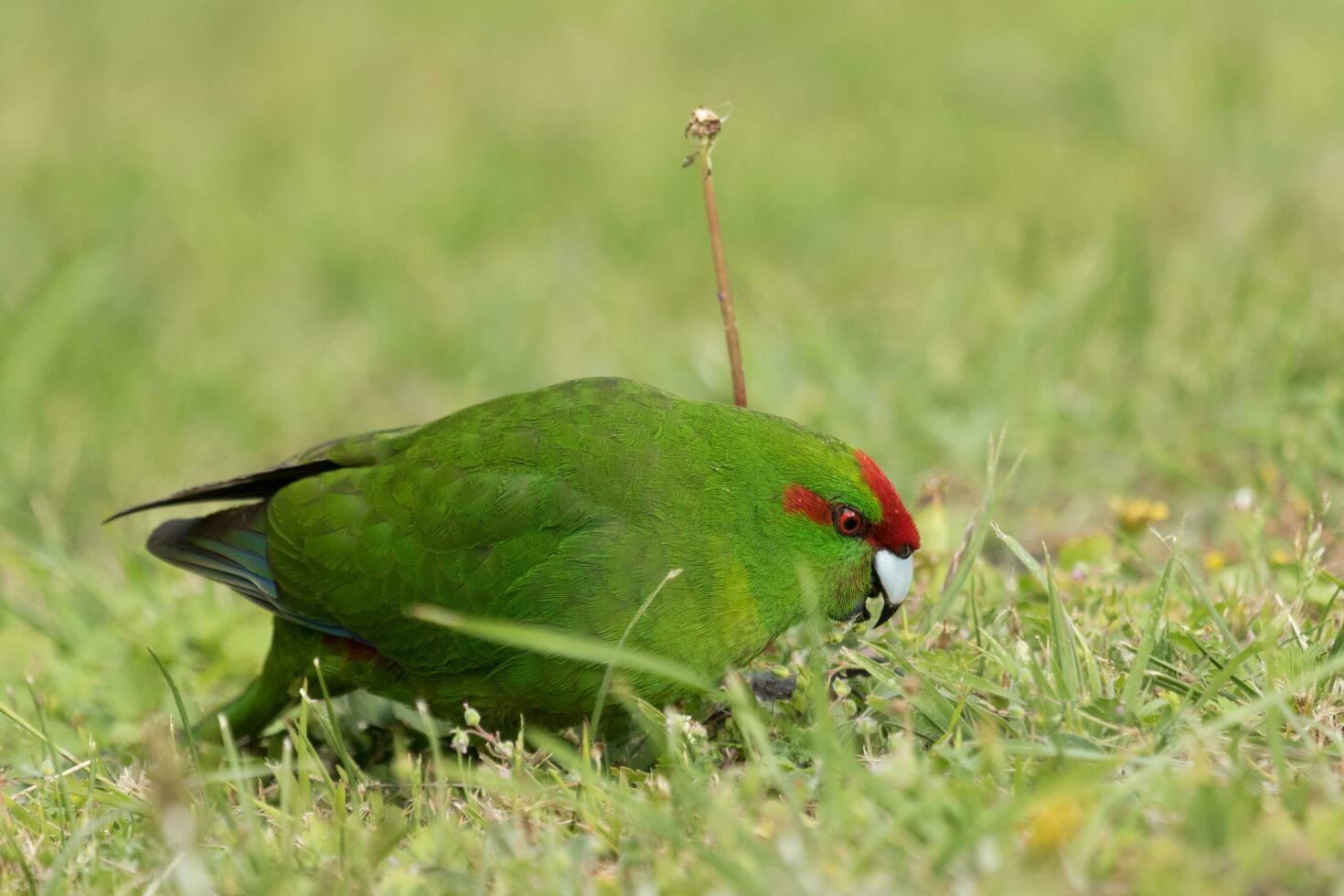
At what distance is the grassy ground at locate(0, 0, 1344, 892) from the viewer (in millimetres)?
2189

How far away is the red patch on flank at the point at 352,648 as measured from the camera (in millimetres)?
3209

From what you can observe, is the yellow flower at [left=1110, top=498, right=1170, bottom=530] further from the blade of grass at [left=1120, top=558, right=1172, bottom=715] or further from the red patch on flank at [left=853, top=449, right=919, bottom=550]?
the blade of grass at [left=1120, top=558, right=1172, bottom=715]

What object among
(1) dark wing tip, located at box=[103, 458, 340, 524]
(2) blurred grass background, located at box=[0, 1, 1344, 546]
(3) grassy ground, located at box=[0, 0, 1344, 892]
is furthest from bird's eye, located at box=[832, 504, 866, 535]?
(2) blurred grass background, located at box=[0, 1, 1344, 546]

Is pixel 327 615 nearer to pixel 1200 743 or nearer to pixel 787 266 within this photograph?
pixel 1200 743

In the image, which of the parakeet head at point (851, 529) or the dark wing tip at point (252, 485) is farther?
the dark wing tip at point (252, 485)

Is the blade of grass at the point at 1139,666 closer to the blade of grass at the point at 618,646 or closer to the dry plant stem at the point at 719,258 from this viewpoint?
the blade of grass at the point at 618,646

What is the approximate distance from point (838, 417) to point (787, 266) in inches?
99.1

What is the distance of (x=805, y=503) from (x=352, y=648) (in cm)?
110

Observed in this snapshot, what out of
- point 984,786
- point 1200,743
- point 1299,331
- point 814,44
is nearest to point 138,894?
point 984,786

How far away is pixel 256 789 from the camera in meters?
3.16

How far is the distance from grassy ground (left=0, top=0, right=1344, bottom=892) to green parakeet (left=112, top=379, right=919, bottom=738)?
0.16 metres

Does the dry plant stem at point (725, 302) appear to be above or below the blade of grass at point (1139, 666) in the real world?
above

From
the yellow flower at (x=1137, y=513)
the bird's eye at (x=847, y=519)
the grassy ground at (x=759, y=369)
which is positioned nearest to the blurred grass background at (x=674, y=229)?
the grassy ground at (x=759, y=369)

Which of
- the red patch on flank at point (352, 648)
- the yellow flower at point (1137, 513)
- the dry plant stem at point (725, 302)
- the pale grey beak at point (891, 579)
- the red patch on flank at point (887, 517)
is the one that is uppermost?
the dry plant stem at point (725, 302)
